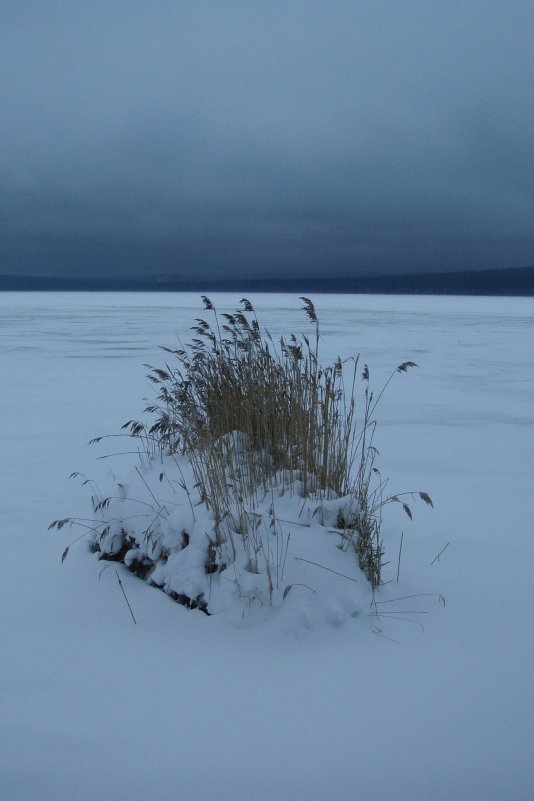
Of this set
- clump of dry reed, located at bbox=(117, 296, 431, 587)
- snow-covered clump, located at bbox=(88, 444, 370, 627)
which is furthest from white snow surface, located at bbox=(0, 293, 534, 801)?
clump of dry reed, located at bbox=(117, 296, 431, 587)

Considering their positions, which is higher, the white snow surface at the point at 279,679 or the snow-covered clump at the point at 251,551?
the snow-covered clump at the point at 251,551

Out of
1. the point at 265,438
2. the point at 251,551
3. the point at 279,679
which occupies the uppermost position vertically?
the point at 265,438

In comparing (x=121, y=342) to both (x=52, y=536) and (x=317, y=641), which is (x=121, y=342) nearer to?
(x=52, y=536)

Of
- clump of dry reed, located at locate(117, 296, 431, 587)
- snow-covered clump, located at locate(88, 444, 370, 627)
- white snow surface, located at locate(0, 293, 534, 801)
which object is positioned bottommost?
white snow surface, located at locate(0, 293, 534, 801)

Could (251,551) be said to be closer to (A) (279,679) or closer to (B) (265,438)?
(A) (279,679)

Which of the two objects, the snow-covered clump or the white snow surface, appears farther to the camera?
the snow-covered clump

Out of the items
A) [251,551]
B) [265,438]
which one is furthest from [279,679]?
[265,438]

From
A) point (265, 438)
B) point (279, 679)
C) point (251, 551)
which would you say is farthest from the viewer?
point (265, 438)

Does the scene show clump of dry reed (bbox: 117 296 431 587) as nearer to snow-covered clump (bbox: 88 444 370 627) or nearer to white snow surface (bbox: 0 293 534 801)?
snow-covered clump (bbox: 88 444 370 627)

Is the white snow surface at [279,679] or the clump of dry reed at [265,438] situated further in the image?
the clump of dry reed at [265,438]

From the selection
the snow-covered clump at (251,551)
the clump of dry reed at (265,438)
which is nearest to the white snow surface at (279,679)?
the snow-covered clump at (251,551)

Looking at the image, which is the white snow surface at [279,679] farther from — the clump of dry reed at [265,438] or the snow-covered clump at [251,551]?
the clump of dry reed at [265,438]

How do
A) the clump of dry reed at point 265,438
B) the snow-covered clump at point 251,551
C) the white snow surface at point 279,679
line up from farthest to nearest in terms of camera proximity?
the clump of dry reed at point 265,438 < the snow-covered clump at point 251,551 < the white snow surface at point 279,679

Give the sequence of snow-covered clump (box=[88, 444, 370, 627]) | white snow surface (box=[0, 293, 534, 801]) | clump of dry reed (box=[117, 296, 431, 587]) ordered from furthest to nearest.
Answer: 1. clump of dry reed (box=[117, 296, 431, 587])
2. snow-covered clump (box=[88, 444, 370, 627])
3. white snow surface (box=[0, 293, 534, 801])
